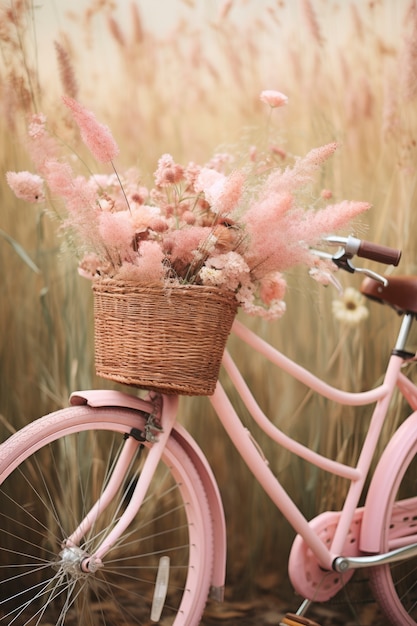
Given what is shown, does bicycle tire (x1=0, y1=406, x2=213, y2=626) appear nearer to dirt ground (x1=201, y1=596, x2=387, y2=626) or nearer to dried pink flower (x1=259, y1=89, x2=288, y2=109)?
dirt ground (x1=201, y1=596, x2=387, y2=626)

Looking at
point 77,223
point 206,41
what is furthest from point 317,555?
point 206,41

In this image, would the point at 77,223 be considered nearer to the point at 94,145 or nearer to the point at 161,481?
the point at 94,145

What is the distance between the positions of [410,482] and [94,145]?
152 centimetres

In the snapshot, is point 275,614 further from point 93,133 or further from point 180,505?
point 93,133

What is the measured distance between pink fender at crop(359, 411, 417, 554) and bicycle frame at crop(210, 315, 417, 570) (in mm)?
47

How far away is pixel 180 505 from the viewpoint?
2109 mm

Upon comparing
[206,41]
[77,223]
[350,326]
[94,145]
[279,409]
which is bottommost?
[279,409]

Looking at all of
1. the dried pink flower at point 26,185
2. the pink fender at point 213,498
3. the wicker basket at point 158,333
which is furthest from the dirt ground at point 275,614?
the dried pink flower at point 26,185

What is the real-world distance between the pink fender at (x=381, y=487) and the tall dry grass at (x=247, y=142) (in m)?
0.37

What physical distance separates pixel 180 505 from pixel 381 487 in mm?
516

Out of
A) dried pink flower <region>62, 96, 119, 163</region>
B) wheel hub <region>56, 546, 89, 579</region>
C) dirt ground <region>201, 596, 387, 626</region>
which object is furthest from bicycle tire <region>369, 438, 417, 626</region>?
dried pink flower <region>62, 96, 119, 163</region>

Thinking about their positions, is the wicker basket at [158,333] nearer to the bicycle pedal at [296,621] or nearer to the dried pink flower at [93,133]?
the dried pink flower at [93,133]

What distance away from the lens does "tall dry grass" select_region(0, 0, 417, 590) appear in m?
2.23

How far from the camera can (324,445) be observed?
2.44 meters
